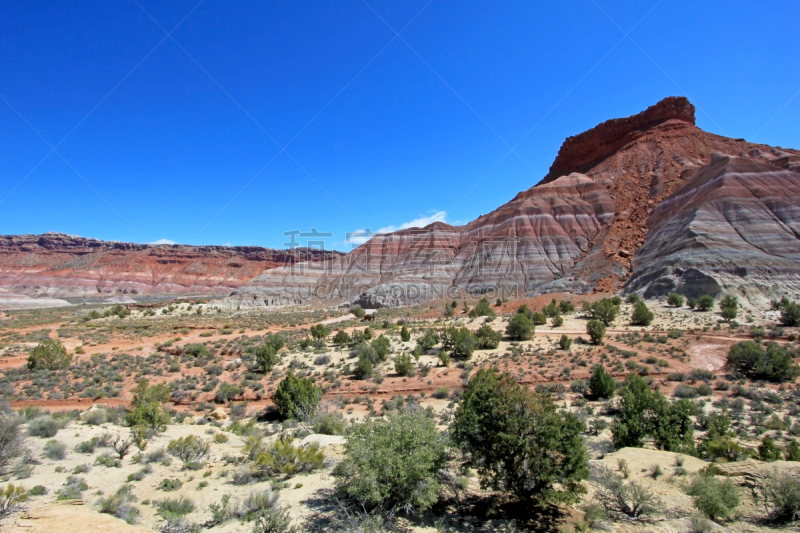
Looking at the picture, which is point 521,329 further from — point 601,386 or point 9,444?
point 9,444

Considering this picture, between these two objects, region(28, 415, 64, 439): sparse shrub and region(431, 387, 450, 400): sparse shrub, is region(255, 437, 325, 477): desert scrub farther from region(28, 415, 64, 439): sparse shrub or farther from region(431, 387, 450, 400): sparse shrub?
region(431, 387, 450, 400): sparse shrub

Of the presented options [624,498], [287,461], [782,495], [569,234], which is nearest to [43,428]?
[287,461]

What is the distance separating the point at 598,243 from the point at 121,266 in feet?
428

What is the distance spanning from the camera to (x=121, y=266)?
375 feet

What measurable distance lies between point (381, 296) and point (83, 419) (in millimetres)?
52249

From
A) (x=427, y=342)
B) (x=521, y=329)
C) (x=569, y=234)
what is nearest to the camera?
(x=427, y=342)

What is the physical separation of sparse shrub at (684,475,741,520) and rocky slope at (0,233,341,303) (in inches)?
4218

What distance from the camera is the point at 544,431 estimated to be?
700 cm

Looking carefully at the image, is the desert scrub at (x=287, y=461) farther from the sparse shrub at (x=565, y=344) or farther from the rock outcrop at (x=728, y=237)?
the rock outcrop at (x=728, y=237)

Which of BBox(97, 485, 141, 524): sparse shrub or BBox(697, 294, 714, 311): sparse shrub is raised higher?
BBox(697, 294, 714, 311): sparse shrub

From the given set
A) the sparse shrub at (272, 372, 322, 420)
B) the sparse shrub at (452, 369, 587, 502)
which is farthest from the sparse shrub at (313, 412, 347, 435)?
the sparse shrub at (452, 369, 587, 502)

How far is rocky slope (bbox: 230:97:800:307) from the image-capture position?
52113 mm

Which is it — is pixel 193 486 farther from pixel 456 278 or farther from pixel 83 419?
pixel 456 278

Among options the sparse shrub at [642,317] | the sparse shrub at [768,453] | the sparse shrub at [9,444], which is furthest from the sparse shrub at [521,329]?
the sparse shrub at [9,444]
